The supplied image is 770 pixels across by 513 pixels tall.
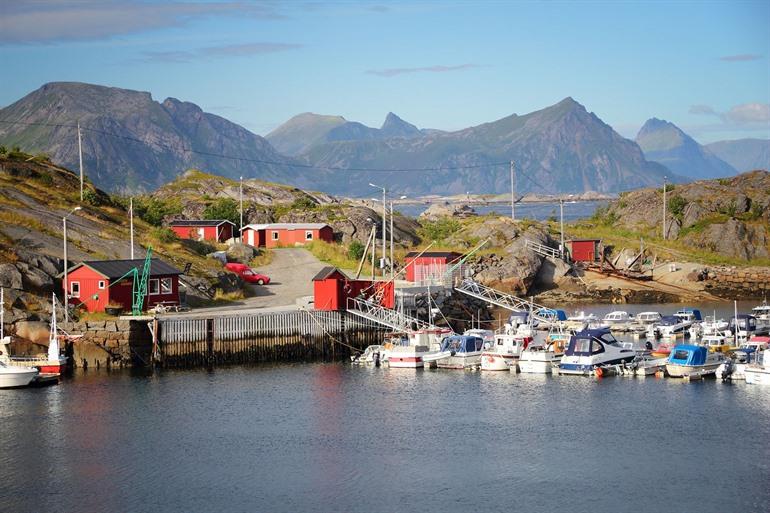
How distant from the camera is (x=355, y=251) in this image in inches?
3979

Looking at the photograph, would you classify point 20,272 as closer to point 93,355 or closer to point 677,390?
point 93,355

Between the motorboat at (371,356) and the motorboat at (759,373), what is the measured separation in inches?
824

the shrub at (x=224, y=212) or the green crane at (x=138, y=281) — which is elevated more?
the shrub at (x=224, y=212)

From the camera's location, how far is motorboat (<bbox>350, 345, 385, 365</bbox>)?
64750mm

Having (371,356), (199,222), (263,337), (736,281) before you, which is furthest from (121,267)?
(736,281)

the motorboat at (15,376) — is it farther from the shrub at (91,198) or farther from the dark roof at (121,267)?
the shrub at (91,198)

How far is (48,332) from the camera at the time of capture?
62.7 meters

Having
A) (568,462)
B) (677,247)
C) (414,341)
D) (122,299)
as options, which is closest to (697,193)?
(677,247)

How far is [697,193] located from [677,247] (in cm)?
1305

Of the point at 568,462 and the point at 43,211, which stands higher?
the point at 43,211

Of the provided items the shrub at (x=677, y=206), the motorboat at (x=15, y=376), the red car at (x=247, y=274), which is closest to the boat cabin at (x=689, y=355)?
the motorboat at (x=15, y=376)

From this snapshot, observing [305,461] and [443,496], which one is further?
[305,461]

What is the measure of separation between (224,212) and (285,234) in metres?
10.9

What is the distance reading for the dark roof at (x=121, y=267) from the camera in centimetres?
6744
